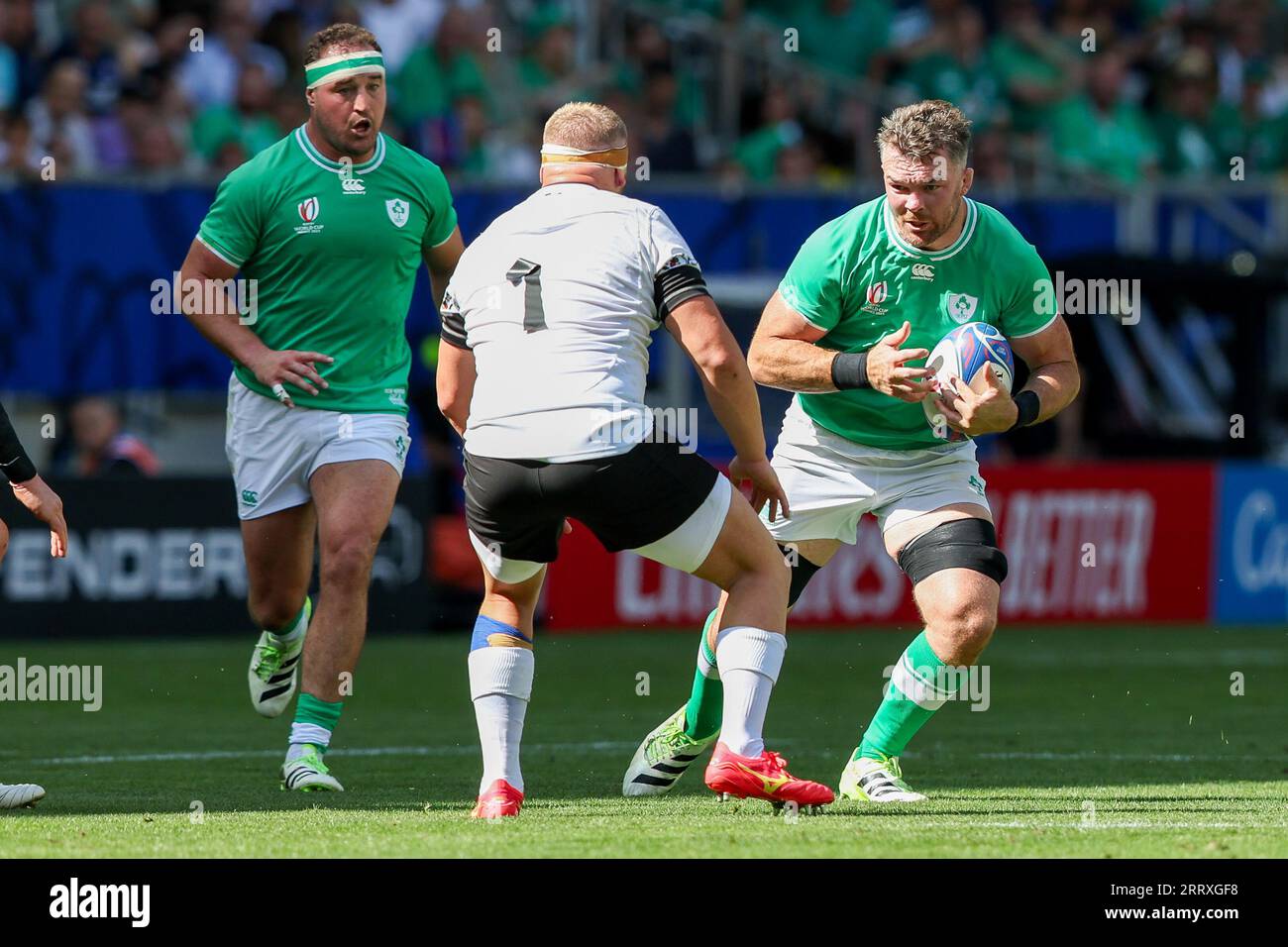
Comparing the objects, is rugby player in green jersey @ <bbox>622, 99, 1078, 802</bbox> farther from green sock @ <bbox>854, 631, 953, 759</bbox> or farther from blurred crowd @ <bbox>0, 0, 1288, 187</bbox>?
blurred crowd @ <bbox>0, 0, 1288, 187</bbox>

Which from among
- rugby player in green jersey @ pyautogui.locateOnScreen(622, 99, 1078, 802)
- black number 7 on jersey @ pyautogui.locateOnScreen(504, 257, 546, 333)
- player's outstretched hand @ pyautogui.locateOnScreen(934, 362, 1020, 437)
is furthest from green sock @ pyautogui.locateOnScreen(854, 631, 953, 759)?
black number 7 on jersey @ pyautogui.locateOnScreen(504, 257, 546, 333)

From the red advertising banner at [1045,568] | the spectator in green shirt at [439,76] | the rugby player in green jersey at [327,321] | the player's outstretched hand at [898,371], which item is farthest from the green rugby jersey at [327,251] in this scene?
the spectator in green shirt at [439,76]

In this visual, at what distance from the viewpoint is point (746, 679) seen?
7184 millimetres

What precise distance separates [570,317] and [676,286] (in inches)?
13.7

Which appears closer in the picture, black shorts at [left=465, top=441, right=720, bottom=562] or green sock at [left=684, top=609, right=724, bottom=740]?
black shorts at [left=465, top=441, right=720, bottom=562]

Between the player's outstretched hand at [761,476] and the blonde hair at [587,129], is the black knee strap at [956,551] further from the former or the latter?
the blonde hair at [587,129]

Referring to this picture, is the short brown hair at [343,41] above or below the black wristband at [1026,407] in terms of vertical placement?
above

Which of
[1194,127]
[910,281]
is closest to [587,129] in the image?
[910,281]

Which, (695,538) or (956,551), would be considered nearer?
(695,538)

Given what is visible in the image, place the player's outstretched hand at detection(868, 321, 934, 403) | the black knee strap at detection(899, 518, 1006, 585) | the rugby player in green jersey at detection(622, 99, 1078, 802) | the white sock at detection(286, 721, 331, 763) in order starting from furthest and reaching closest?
the white sock at detection(286, 721, 331, 763) < the black knee strap at detection(899, 518, 1006, 585) < the rugby player in green jersey at detection(622, 99, 1078, 802) < the player's outstretched hand at detection(868, 321, 934, 403)

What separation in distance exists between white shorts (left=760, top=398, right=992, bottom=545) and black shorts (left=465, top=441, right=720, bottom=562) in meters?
1.21

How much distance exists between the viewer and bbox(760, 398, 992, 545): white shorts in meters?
8.13

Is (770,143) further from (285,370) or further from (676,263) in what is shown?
(676,263)

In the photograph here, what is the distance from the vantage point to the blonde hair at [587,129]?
7199 millimetres
